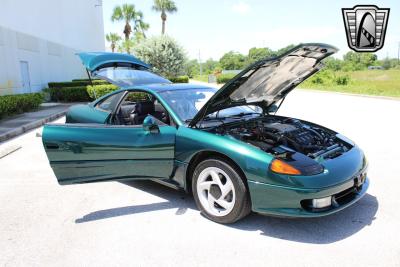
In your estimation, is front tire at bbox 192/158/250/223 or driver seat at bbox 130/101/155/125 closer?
front tire at bbox 192/158/250/223

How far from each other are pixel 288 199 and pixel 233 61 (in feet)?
330

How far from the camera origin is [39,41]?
725 inches

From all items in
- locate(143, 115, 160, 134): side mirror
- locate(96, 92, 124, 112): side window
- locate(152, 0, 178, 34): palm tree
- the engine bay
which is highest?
locate(152, 0, 178, 34): palm tree

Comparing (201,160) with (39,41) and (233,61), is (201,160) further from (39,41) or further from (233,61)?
(233,61)

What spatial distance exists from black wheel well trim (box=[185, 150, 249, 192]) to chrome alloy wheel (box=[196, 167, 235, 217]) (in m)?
0.12

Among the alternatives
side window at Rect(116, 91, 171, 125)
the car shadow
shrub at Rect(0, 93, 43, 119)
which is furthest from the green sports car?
shrub at Rect(0, 93, 43, 119)

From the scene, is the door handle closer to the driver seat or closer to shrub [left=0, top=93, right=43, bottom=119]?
the driver seat

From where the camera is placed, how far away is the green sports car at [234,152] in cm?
296

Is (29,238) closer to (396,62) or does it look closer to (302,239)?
(302,239)

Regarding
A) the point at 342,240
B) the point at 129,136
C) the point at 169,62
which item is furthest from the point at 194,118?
the point at 169,62

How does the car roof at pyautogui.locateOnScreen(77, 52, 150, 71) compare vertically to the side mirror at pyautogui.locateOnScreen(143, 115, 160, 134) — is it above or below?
above

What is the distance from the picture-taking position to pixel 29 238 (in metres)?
3.24

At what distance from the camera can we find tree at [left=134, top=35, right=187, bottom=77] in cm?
2811

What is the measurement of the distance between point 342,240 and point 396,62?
122 metres
